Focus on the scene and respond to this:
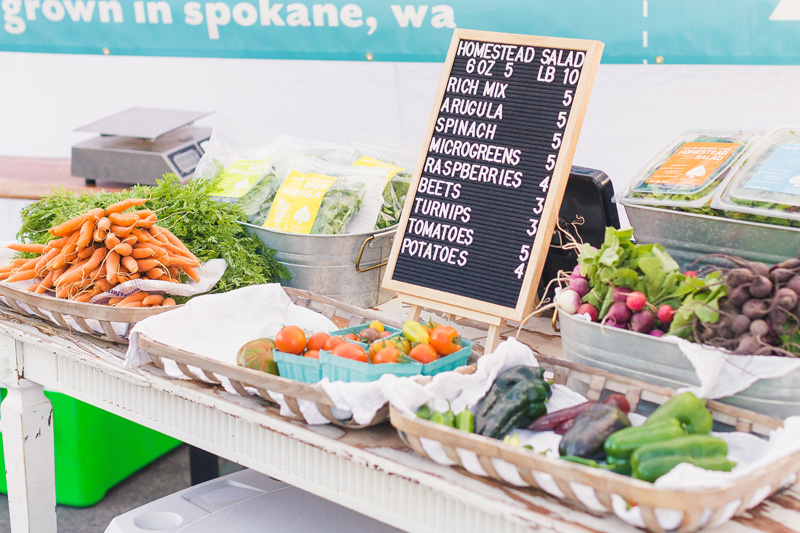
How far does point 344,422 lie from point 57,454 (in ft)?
7.11

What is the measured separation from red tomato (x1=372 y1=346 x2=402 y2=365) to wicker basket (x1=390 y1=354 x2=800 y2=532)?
17 centimetres

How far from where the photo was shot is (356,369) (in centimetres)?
155

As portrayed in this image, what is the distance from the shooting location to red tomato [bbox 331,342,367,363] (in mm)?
1582

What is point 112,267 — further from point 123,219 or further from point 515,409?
point 515,409

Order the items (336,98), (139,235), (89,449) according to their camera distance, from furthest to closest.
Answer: (336,98) → (89,449) → (139,235)

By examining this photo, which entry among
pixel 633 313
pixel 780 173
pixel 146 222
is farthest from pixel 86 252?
pixel 780 173

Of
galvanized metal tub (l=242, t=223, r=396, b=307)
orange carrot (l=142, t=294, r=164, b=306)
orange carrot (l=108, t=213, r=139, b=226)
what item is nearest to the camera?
orange carrot (l=142, t=294, r=164, b=306)

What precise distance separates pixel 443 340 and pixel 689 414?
0.56 metres

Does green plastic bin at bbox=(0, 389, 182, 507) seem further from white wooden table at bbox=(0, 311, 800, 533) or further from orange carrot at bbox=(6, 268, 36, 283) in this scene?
orange carrot at bbox=(6, 268, 36, 283)

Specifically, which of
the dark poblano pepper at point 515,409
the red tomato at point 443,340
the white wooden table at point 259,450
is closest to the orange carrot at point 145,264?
the white wooden table at point 259,450

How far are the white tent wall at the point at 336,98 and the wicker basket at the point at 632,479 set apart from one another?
179 cm

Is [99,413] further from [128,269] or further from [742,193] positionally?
[742,193]

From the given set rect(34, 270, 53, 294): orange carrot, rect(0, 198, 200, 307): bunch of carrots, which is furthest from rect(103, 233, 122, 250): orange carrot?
rect(34, 270, 53, 294): orange carrot

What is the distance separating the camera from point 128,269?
2172 mm
